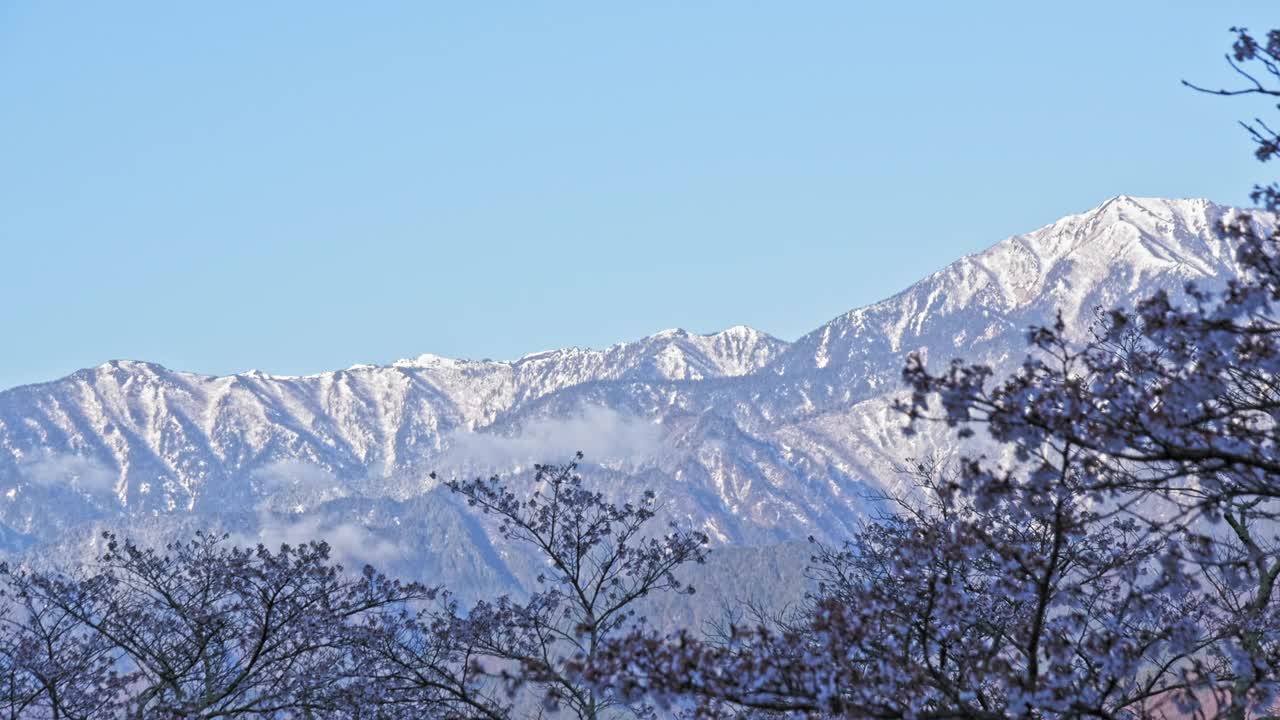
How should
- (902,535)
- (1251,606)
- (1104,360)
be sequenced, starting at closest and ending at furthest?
(1104,360) < (1251,606) < (902,535)

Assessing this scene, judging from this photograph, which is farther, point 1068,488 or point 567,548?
point 567,548

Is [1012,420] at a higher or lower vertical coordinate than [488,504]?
lower

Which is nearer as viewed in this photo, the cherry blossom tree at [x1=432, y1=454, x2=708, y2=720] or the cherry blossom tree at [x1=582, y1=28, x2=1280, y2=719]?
the cherry blossom tree at [x1=582, y1=28, x2=1280, y2=719]

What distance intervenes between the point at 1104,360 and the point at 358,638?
56.1ft

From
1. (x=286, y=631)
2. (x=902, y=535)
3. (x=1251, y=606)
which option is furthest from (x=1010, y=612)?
(x=286, y=631)

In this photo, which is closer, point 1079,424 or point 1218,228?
point 1079,424

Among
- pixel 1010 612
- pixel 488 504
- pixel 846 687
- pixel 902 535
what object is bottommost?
pixel 846 687

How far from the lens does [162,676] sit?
26.9 m

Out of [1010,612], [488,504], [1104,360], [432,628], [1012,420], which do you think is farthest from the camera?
[488,504]

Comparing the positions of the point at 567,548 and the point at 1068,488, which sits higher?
the point at 567,548

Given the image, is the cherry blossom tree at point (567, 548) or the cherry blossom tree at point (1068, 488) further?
the cherry blossom tree at point (567, 548)

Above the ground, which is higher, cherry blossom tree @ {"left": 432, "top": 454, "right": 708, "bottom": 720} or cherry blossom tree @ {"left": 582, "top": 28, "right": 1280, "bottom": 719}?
cherry blossom tree @ {"left": 432, "top": 454, "right": 708, "bottom": 720}

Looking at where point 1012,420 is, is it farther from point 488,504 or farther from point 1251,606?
point 488,504

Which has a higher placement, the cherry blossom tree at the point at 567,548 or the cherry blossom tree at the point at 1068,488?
the cherry blossom tree at the point at 567,548
